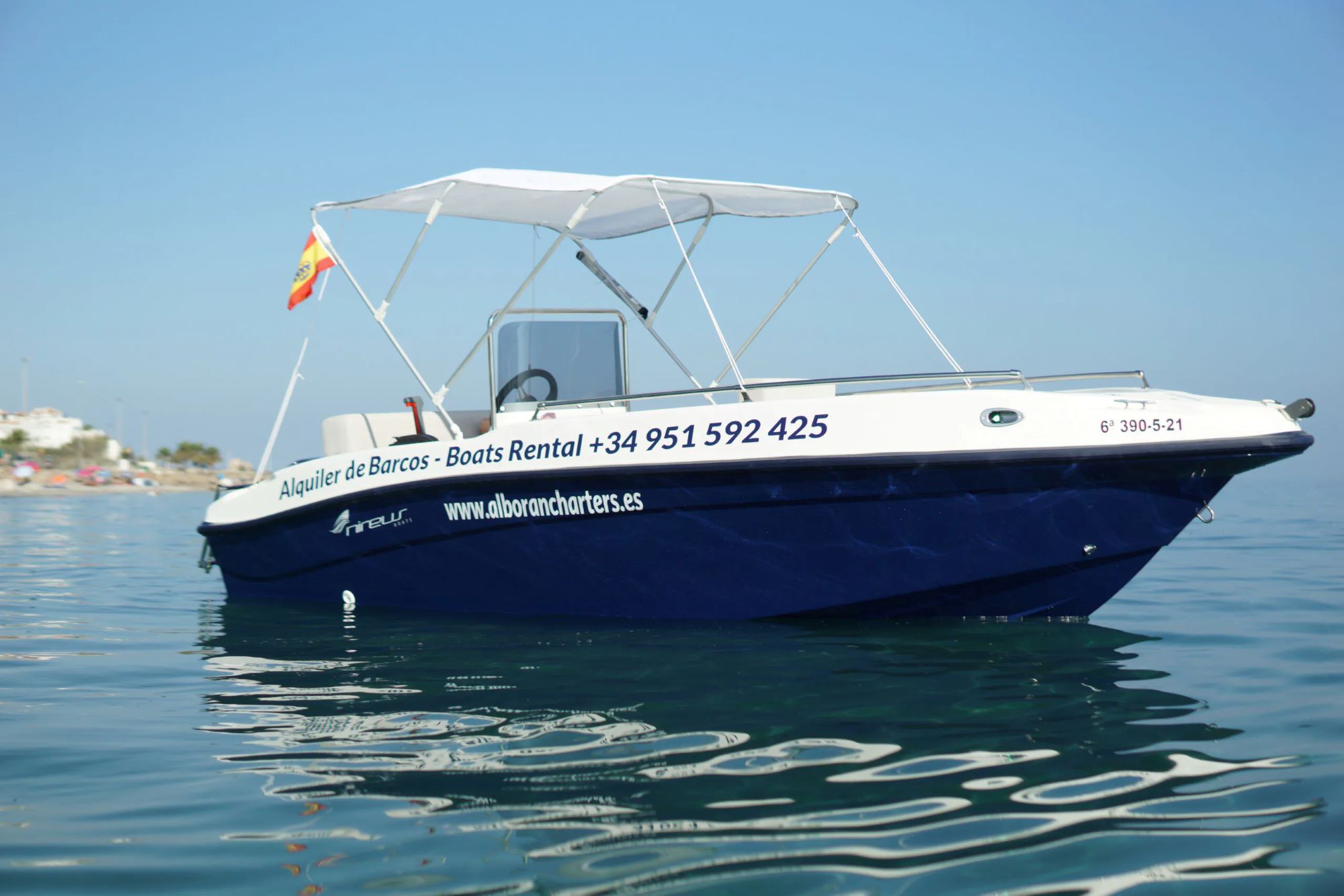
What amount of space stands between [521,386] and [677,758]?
→ 4092mm

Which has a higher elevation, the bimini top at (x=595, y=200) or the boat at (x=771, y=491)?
the bimini top at (x=595, y=200)

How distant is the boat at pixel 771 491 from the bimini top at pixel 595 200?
5cm

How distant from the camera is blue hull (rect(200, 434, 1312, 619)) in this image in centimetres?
504

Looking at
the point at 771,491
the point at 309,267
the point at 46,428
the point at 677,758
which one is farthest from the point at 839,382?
the point at 46,428

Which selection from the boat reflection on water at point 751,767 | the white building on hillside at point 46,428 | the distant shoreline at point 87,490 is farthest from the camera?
the white building on hillside at point 46,428

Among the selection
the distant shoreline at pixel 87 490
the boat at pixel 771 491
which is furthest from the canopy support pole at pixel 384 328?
the distant shoreline at pixel 87 490

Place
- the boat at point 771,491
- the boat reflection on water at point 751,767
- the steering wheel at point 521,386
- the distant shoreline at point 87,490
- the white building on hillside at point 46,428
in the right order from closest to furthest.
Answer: the boat reflection on water at point 751,767
the boat at point 771,491
the steering wheel at point 521,386
the distant shoreline at point 87,490
the white building on hillside at point 46,428

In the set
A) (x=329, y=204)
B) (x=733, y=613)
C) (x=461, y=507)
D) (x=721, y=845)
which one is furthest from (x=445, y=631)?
(x=721, y=845)

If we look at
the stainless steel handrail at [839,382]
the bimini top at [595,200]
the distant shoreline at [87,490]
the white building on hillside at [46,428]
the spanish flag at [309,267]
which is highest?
the white building on hillside at [46,428]

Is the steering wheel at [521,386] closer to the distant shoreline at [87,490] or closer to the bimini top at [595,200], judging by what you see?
the bimini top at [595,200]

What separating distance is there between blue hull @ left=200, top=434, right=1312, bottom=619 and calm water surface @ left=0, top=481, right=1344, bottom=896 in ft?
0.66

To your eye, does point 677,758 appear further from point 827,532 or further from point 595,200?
point 595,200

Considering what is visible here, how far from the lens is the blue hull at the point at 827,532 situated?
504cm

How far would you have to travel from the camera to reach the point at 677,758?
327 centimetres
